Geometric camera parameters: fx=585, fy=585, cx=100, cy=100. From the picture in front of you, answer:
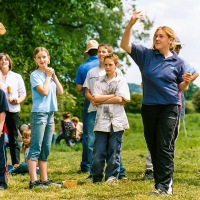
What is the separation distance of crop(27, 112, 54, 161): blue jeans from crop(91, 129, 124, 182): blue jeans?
28.3 inches

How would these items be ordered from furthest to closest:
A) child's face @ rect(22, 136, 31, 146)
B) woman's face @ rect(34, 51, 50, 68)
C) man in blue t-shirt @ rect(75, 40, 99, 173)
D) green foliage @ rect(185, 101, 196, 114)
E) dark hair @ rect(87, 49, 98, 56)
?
green foliage @ rect(185, 101, 196, 114) < child's face @ rect(22, 136, 31, 146) < dark hair @ rect(87, 49, 98, 56) < man in blue t-shirt @ rect(75, 40, 99, 173) < woman's face @ rect(34, 51, 50, 68)

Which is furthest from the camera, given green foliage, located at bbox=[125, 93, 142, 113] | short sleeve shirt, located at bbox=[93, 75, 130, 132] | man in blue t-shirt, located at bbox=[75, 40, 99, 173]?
green foliage, located at bbox=[125, 93, 142, 113]

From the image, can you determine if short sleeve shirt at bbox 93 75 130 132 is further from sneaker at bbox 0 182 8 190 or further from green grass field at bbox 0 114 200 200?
sneaker at bbox 0 182 8 190

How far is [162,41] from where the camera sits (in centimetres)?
694

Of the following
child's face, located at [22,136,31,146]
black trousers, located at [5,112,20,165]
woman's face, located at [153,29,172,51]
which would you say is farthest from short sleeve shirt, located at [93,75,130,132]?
child's face, located at [22,136,31,146]

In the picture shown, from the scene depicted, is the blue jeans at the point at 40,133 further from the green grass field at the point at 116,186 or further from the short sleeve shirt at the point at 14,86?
the short sleeve shirt at the point at 14,86

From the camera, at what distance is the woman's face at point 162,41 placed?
694 centimetres

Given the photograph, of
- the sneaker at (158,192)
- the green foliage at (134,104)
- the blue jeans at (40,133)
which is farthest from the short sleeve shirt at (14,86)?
the green foliage at (134,104)

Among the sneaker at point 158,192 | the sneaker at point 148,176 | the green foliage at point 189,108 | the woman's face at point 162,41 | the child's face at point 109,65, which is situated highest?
the woman's face at point 162,41

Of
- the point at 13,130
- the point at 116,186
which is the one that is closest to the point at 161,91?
the point at 116,186

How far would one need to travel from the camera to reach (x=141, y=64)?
6.97 meters

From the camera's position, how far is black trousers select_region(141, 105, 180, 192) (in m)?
6.85

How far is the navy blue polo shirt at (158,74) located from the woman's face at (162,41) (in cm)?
8

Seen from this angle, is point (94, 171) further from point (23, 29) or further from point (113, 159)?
point (23, 29)
